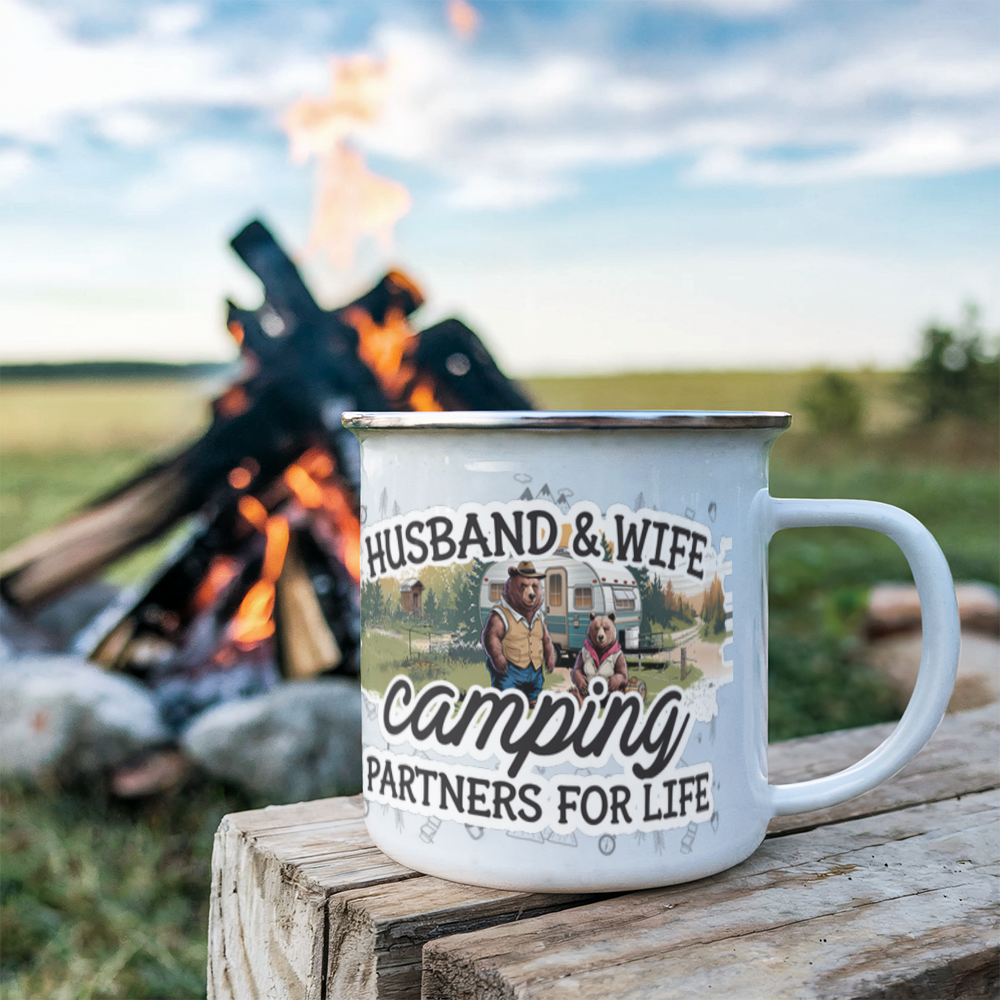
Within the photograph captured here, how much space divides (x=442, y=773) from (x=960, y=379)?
7.21m

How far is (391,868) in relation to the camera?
84cm

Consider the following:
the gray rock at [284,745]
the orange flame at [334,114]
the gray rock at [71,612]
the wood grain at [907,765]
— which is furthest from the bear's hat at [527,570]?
the orange flame at [334,114]

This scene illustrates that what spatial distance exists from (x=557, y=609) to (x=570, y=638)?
0.07ft

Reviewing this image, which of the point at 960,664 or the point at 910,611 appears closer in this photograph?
the point at 960,664

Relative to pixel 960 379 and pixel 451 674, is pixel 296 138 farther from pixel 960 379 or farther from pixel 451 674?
pixel 960 379

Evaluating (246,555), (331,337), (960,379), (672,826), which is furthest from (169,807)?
(960,379)

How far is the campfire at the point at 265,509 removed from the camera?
2.88 meters

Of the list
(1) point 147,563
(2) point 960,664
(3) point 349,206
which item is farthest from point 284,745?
(1) point 147,563

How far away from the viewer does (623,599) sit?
0.73m

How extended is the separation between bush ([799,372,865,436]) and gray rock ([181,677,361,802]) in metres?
5.32

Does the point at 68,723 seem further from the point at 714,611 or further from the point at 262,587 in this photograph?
the point at 714,611

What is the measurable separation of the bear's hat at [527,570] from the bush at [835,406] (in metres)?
6.88

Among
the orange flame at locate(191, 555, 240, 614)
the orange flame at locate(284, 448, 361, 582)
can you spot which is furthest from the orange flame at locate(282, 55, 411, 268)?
the orange flame at locate(191, 555, 240, 614)

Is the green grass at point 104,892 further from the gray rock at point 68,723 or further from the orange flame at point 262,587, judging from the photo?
the orange flame at point 262,587
